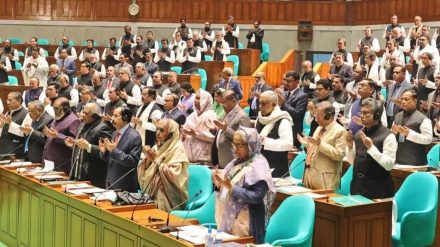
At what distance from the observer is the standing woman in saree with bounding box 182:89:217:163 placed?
6598 mm

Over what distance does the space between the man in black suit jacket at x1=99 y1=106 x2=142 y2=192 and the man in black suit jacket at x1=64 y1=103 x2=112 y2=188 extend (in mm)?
141

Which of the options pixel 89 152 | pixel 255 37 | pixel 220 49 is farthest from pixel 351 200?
pixel 255 37

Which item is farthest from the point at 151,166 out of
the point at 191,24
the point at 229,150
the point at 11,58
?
the point at 191,24

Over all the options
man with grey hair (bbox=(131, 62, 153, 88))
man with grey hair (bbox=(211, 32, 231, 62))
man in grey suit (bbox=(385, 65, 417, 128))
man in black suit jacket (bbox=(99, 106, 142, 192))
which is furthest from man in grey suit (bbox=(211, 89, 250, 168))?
man with grey hair (bbox=(211, 32, 231, 62))

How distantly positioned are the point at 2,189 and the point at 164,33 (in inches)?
437

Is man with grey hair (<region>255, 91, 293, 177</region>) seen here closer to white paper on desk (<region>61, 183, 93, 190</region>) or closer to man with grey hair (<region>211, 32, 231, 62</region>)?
white paper on desk (<region>61, 183, 93, 190</region>)

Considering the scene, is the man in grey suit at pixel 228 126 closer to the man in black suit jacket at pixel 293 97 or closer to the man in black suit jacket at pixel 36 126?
the man in black suit jacket at pixel 293 97

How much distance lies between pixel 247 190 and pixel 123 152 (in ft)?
4.87

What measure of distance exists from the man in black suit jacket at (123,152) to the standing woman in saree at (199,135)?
116 cm

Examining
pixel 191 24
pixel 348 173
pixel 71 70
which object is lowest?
pixel 348 173

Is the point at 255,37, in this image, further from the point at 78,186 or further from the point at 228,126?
the point at 78,186

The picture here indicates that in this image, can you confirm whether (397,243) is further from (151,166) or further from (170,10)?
(170,10)

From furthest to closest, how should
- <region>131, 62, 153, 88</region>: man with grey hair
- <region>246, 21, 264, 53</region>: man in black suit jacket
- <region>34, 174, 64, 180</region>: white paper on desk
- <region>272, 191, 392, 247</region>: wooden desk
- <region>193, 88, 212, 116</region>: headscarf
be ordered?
<region>246, 21, 264, 53</region>: man in black suit jacket, <region>131, 62, 153, 88</region>: man with grey hair, <region>193, 88, 212, 116</region>: headscarf, <region>34, 174, 64, 180</region>: white paper on desk, <region>272, 191, 392, 247</region>: wooden desk

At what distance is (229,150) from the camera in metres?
5.75
